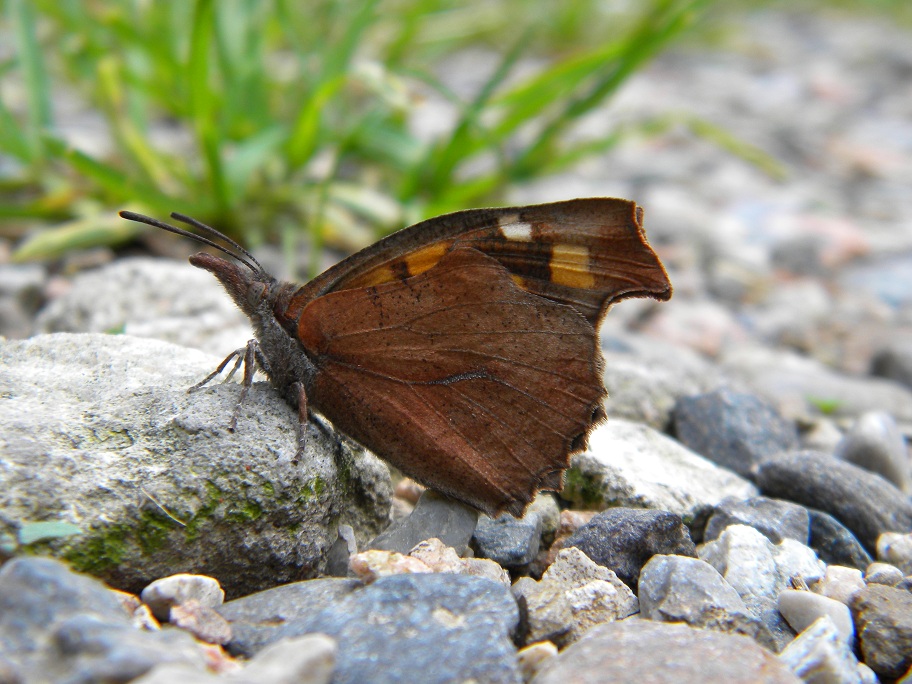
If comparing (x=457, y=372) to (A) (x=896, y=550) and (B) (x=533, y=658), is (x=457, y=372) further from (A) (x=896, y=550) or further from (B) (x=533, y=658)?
(A) (x=896, y=550)

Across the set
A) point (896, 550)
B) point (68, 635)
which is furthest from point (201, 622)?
point (896, 550)

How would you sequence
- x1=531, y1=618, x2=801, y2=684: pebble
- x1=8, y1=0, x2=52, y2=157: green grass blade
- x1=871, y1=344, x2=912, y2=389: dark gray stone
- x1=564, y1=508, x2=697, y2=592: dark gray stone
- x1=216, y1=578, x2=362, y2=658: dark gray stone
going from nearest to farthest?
x1=531, y1=618, x2=801, y2=684: pebble
x1=216, y1=578, x2=362, y2=658: dark gray stone
x1=564, y1=508, x2=697, y2=592: dark gray stone
x1=871, y1=344, x2=912, y2=389: dark gray stone
x1=8, y1=0, x2=52, y2=157: green grass blade

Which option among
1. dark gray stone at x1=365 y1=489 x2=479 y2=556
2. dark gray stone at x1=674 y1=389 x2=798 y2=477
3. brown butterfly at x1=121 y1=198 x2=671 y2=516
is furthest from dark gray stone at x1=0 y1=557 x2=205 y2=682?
dark gray stone at x1=674 y1=389 x2=798 y2=477

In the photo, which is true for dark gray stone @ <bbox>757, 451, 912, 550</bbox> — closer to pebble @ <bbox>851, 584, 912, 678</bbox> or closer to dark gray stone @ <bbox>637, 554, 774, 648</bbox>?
pebble @ <bbox>851, 584, 912, 678</bbox>

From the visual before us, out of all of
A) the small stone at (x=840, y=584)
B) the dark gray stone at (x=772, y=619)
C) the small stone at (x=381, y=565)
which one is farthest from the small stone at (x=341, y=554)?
the small stone at (x=840, y=584)

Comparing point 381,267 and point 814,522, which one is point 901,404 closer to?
point 814,522
